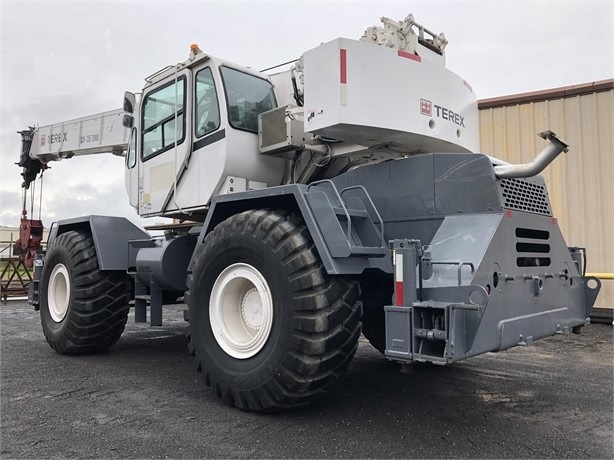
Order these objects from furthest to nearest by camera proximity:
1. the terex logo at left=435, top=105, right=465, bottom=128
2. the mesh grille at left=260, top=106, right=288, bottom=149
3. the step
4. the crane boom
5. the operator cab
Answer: the crane boom, the operator cab, the mesh grille at left=260, top=106, right=288, bottom=149, the terex logo at left=435, top=105, right=465, bottom=128, the step

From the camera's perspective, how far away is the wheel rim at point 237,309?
4.06 metres

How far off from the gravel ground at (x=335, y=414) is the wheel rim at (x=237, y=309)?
0.54 m

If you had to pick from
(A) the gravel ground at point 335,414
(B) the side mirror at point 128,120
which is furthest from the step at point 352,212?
(B) the side mirror at point 128,120

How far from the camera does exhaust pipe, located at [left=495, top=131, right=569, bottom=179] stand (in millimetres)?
3404

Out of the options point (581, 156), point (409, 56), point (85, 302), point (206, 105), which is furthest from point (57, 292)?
point (581, 156)

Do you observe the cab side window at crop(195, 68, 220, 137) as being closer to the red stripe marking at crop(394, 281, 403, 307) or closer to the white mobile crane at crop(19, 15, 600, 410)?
the white mobile crane at crop(19, 15, 600, 410)

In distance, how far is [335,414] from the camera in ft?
13.0

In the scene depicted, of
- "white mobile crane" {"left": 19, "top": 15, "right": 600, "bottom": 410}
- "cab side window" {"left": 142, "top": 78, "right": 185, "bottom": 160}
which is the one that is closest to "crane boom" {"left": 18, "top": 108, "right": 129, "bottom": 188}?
"cab side window" {"left": 142, "top": 78, "right": 185, "bottom": 160}

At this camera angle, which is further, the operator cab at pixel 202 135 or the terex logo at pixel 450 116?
the operator cab at pixel 202 135

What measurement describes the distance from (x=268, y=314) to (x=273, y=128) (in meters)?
2.04

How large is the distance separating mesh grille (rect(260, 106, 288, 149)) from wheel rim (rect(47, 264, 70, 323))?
131 inches

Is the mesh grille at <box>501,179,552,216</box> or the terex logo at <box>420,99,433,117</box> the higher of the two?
the terex logo at <box>420,99,433,117</box>

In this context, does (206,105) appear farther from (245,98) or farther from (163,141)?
(163,141)

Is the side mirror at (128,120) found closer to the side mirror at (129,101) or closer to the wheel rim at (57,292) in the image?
the side mirror at (129,101)
